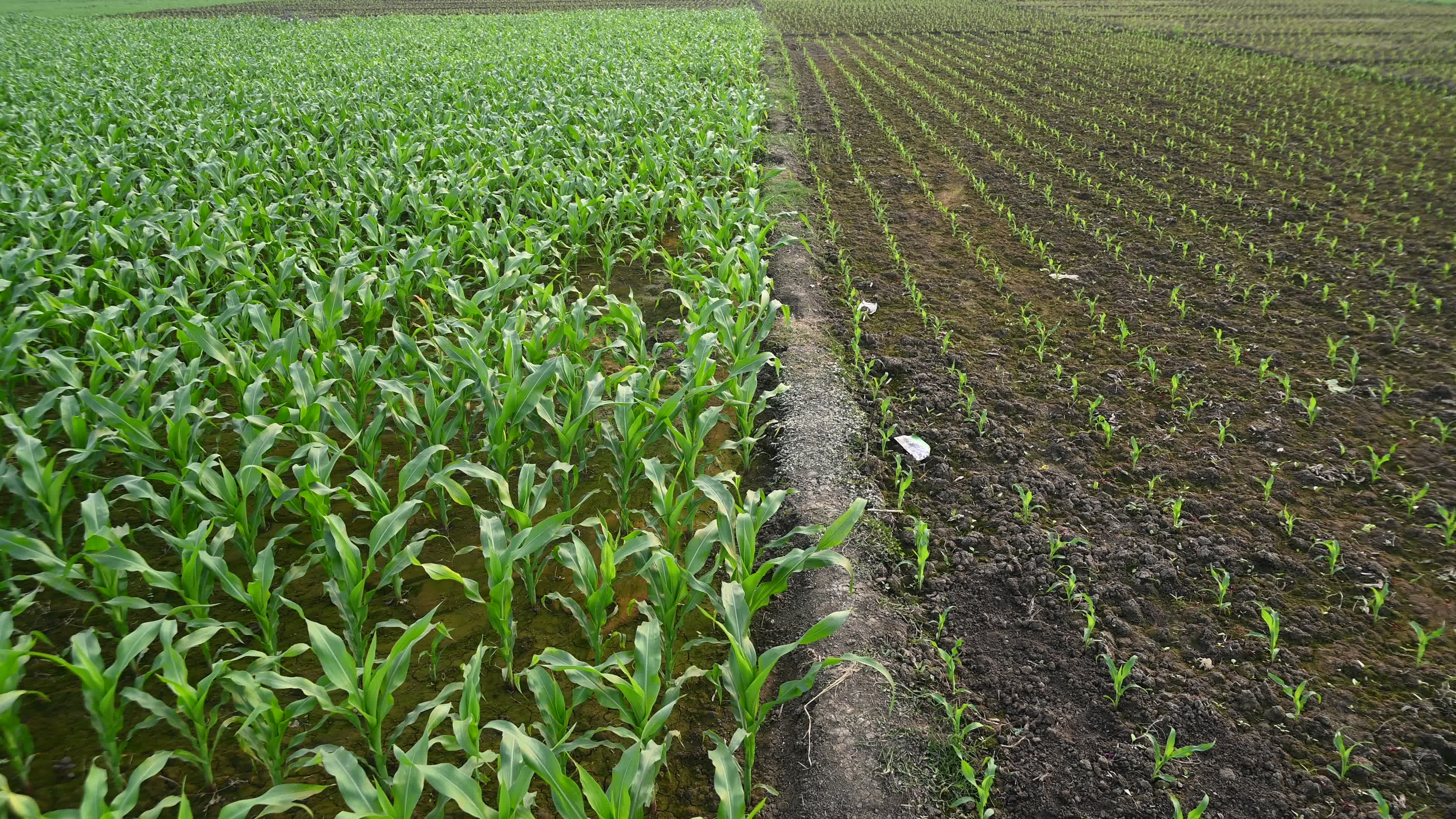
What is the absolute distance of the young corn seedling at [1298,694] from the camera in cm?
251

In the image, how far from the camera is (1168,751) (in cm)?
227

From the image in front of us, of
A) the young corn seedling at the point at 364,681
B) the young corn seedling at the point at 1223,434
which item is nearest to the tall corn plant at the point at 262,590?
the young corn seedling at the point at 364,681

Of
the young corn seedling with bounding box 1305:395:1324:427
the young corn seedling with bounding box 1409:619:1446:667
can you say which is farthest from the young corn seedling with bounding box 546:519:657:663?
the young corn seedling with bounding box 1305:395:1324:427

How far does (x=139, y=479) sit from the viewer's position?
9.28ft

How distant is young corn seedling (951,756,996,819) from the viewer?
220cm

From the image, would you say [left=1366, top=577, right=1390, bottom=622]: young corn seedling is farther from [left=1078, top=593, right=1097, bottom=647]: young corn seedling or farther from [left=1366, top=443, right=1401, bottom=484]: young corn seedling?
[left=1078, top=593, right=1097, bottom=647]: young corn seedling

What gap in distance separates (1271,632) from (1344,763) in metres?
0.60

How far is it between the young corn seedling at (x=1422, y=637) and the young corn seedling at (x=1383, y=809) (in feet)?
2.11

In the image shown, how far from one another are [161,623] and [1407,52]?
980 inches

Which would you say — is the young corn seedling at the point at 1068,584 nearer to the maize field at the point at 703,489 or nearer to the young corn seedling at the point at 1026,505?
the maize field at the point at 703,489

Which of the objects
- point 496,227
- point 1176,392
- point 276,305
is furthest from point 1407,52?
point 276,305

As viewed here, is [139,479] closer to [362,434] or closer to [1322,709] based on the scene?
[362,434]

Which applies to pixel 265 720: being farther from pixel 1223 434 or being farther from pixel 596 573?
pixel 1223 434

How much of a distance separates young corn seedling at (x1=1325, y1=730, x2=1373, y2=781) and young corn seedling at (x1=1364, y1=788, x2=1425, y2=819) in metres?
0.06
